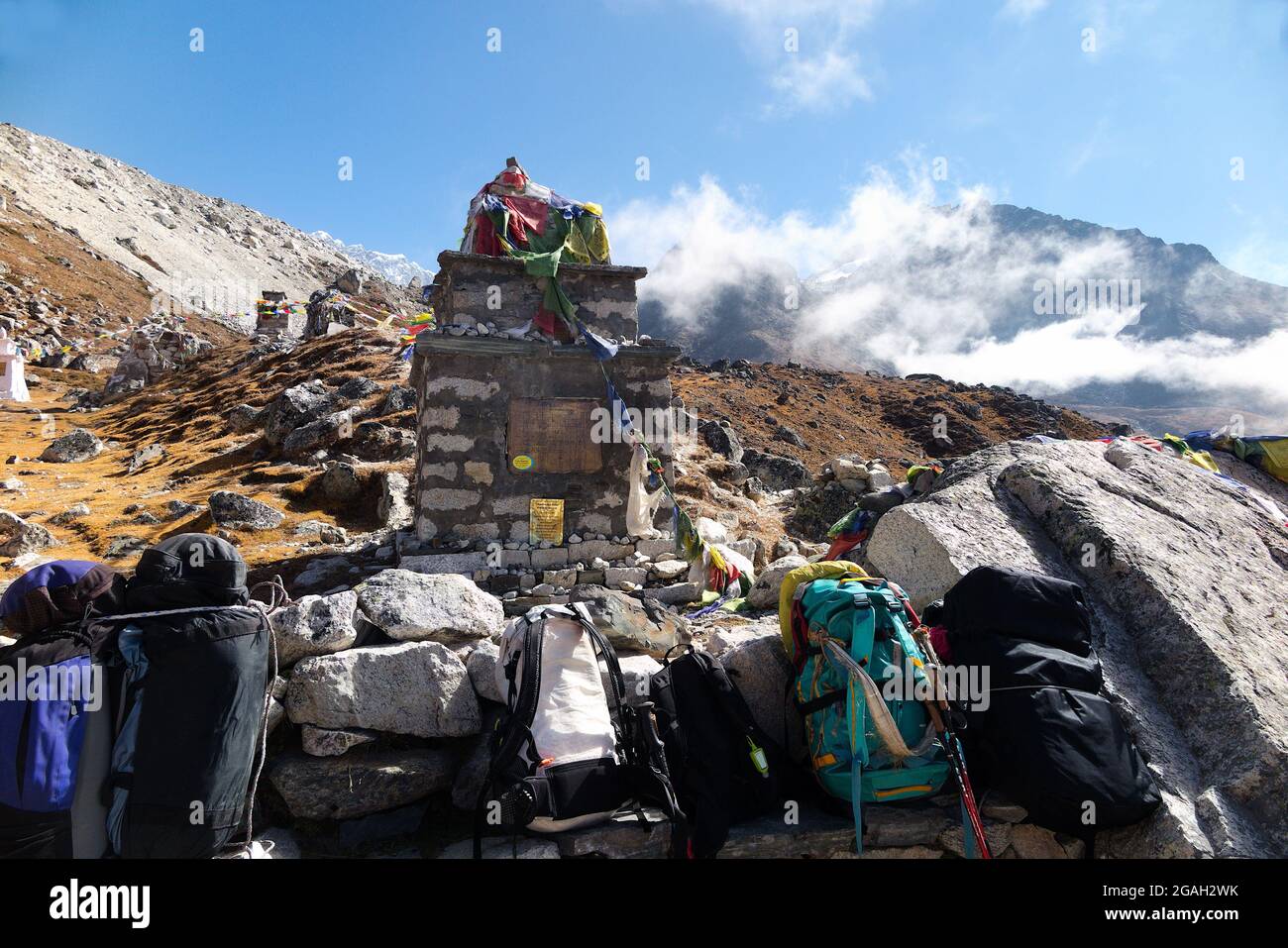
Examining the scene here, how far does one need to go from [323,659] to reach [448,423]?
19.0 feet

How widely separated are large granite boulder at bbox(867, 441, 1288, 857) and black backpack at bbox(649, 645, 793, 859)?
180 centimetres

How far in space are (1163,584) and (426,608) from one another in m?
4.57

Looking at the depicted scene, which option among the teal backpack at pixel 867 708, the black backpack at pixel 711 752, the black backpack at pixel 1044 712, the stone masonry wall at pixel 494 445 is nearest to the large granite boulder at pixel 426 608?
the black backpack at pixel 711 752

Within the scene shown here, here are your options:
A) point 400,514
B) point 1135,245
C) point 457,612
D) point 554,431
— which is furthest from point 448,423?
point 1135,245

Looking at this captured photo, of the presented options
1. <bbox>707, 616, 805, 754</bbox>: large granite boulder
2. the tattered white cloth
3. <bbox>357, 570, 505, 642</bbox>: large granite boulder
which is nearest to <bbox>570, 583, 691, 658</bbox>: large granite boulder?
<bbox>707, 616, 805, 754</bbox>: large granite boulder

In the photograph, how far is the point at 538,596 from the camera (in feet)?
28.9

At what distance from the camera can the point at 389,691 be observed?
3617 mm

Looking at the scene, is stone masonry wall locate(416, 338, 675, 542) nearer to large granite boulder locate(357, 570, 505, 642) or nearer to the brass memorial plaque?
the brass memorial plaque

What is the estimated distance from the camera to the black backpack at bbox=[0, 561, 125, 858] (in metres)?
2.46

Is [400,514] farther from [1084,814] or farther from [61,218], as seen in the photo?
[61,218]

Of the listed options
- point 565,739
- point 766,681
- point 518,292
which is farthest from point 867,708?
point 518,292

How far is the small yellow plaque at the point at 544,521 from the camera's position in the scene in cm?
932

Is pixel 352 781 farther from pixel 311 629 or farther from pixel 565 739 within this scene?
pixel 565 739

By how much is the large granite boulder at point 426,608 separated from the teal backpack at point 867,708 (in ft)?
6.31
